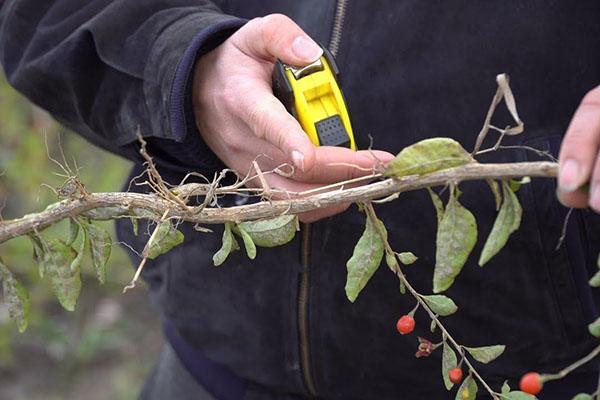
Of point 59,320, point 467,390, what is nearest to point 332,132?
point 467,390

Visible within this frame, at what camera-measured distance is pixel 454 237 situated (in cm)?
76

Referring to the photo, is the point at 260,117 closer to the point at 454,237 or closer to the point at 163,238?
the point at 163,238

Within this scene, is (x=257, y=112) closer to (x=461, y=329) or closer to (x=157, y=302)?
(x=461, y=329)

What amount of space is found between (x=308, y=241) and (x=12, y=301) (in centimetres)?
38

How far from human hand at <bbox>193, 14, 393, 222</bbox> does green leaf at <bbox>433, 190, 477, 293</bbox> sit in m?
0.14

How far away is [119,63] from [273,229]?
462 millimetres

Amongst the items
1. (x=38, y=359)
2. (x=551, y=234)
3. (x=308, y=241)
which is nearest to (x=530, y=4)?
(x=551, y=234)

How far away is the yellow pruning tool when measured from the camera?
0.96m

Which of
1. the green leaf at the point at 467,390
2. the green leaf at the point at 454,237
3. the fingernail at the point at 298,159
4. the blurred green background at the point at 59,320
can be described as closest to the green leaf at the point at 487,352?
the green leaf at the point at 467,390

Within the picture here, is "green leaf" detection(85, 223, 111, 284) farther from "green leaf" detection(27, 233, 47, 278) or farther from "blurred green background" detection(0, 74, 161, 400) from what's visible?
"blurred green background" detection(0, 74, 161, 400)

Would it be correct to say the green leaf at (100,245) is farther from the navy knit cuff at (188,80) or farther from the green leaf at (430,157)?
the green leaf at (430,157)

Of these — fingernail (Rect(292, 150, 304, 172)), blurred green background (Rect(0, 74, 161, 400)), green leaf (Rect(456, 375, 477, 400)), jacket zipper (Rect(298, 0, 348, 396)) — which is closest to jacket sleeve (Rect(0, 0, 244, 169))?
jacket zipper (Rect(298, 0, 348, 396))

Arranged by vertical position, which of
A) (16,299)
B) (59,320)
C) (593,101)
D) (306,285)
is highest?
(593,101)

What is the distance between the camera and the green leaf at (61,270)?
0.97 meters
